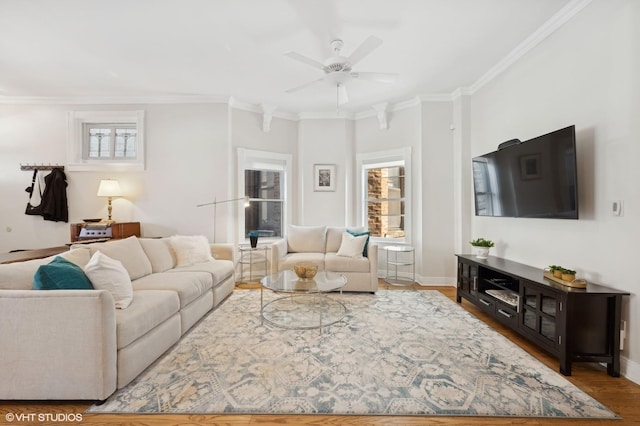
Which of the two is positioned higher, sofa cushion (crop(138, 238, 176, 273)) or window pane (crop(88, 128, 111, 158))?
window pane (crop(88, 128, 111, 158))

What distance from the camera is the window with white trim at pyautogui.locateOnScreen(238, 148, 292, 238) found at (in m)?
5.06

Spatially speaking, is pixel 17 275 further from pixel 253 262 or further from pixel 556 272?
pixel 556 272

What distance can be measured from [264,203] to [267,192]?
0.21 metres

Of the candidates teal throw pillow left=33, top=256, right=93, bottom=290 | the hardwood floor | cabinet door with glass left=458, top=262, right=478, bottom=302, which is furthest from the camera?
cabinet door with glass left=458, top=262, right=478, bottom=302

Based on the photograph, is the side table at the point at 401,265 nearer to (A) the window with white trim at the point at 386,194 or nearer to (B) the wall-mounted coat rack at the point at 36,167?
(A) the window with white trim at the point at 386,194

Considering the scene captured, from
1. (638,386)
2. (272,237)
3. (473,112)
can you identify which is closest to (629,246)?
(638,386)

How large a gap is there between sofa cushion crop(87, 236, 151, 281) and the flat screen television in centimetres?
399

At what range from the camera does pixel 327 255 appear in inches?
171

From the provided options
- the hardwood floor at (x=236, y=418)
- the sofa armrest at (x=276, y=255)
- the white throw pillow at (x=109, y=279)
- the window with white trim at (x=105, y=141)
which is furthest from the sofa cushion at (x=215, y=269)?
the window with white trim at (x=105, y=141)

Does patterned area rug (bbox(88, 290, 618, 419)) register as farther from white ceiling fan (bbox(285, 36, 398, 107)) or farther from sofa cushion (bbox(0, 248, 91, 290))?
white ceiling fan (bbox(285, 36, 398, 107))

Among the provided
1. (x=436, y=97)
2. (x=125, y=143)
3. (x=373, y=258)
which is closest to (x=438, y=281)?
(x=373, y=258)

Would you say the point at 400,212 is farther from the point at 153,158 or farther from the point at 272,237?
the point at 153,158

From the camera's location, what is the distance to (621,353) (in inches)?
82.3

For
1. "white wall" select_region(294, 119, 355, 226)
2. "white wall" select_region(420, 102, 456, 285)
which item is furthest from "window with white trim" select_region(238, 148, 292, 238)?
"white wall" select_region(420, 102, 456, 285)
